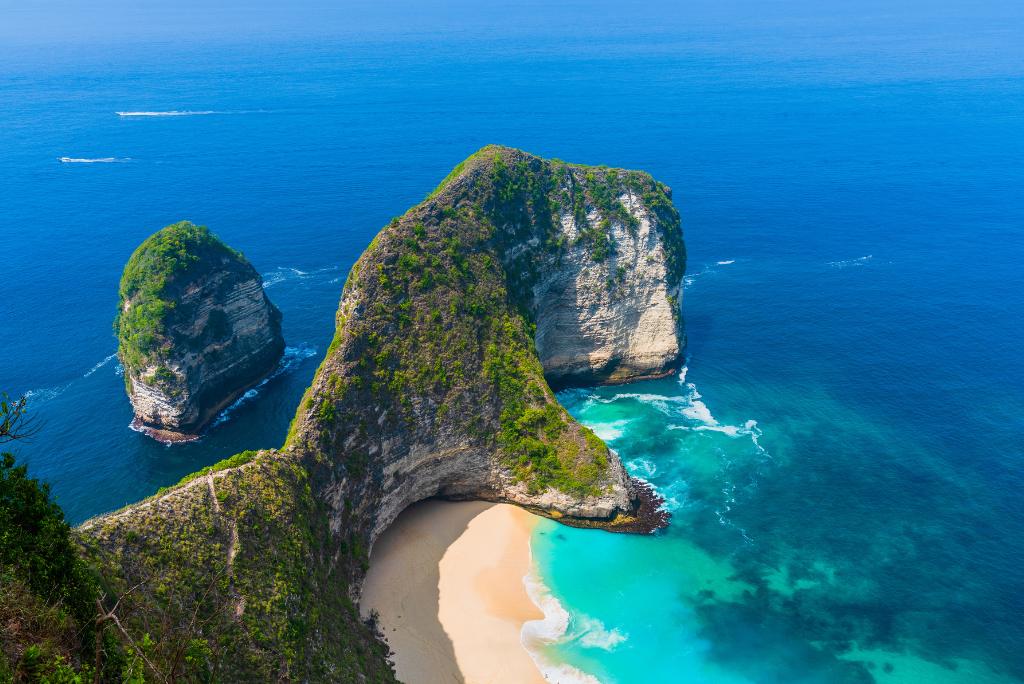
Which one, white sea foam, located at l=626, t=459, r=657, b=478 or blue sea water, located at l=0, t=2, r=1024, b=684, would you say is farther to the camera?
white sea foam, located at l=626, t=459, r=657, b=478

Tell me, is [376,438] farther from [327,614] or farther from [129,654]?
[129,654]

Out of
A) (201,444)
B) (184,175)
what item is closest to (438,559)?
(201,444)

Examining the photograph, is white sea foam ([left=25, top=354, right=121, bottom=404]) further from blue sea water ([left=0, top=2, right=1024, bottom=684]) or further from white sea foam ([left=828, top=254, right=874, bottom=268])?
white sea foam ([left=828, top=254, right=874, bottom=268])

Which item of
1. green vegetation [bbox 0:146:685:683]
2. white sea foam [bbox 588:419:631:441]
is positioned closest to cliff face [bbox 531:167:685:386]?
green vegetation [bbox 0:146:685:683]

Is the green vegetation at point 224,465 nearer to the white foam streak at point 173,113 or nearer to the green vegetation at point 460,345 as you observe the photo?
the green vegetation at point 460,345

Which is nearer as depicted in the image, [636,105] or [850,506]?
[850,506]

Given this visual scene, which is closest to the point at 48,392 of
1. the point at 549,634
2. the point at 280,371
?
the point at 280,371
